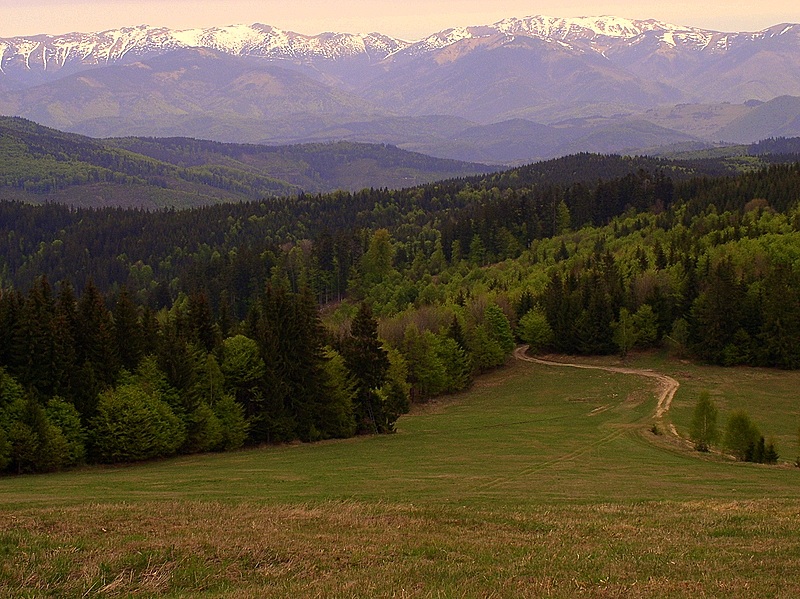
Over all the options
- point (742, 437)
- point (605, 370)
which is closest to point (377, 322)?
point (742, 437)

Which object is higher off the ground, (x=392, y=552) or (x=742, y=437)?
(x=392, y=552)

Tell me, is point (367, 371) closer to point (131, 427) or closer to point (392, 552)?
point (131, 427)

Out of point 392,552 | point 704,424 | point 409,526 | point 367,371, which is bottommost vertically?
point 704,424

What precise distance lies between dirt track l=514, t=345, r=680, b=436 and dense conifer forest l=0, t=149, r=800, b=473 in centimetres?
324

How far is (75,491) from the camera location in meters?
37.4

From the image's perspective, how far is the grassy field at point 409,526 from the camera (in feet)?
63.7

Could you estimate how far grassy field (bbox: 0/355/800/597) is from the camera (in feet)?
63.7

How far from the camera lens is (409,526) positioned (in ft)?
87.1

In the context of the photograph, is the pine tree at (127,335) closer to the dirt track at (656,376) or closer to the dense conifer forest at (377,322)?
the dense conifer forest at (377,322)

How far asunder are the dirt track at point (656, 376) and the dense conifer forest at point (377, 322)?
324 cm

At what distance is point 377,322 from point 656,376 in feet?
134

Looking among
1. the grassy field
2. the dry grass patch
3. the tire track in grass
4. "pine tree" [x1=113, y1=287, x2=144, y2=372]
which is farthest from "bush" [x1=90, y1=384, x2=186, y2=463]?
the dry grass patch

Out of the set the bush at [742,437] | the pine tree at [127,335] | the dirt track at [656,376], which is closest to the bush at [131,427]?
the pine tree at [127,335]

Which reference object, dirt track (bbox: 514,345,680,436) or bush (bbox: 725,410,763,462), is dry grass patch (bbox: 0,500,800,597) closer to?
bush (bbox: 725,410,763,462)
